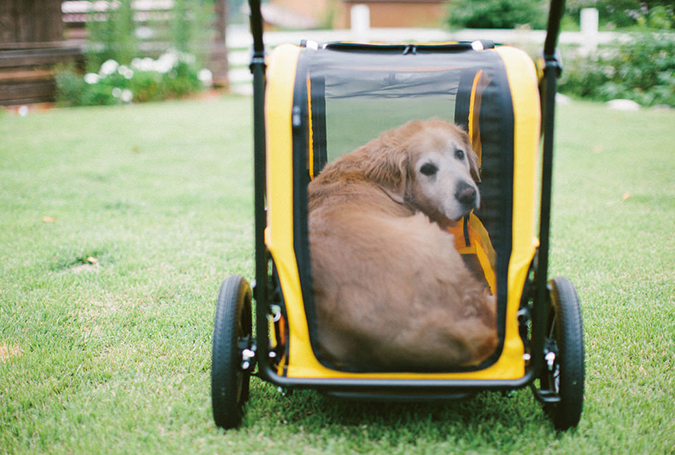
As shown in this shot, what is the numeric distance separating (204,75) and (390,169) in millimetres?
10157

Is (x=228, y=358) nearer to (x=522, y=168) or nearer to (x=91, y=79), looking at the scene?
(x=522, y=168)

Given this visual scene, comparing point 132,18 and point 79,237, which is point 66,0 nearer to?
point 132,18

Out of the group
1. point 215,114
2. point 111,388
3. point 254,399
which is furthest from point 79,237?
point 215,114

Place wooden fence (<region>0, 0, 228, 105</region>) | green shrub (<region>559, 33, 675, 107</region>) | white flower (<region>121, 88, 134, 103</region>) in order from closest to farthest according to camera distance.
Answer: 1. wooden fence (<region>0, 0, 228, 105</region>)
2. white flower (<region>121, 88, 134, 103</region>)
3. green shrub (<region>559, 33, 675, 107</region>)

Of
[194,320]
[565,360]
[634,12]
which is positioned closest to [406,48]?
[565,360]

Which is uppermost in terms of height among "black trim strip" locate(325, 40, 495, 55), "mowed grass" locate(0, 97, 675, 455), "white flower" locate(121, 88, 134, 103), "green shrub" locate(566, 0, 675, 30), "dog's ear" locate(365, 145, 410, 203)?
"green shrub" locate(566, 0, 675, 30)

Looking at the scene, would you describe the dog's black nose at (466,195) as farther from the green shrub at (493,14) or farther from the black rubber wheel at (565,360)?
the green shrub at (493,14)

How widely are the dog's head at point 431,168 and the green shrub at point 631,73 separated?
9.73 metres

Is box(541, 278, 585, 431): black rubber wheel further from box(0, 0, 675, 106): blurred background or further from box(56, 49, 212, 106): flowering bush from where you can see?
box(56, 49, 212, 106): flowering bush

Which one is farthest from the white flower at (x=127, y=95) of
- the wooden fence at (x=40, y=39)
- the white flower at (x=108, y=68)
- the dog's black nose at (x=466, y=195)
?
the dog's black nose at (x=466, y=195)

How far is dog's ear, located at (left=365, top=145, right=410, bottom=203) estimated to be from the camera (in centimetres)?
197

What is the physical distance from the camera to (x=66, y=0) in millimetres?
10703

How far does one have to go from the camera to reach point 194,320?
2682mm

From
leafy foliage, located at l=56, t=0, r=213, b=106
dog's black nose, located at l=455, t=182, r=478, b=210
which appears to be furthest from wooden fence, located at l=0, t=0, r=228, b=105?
dog's black nose, located at l=455, t=182, r=478, b=210
